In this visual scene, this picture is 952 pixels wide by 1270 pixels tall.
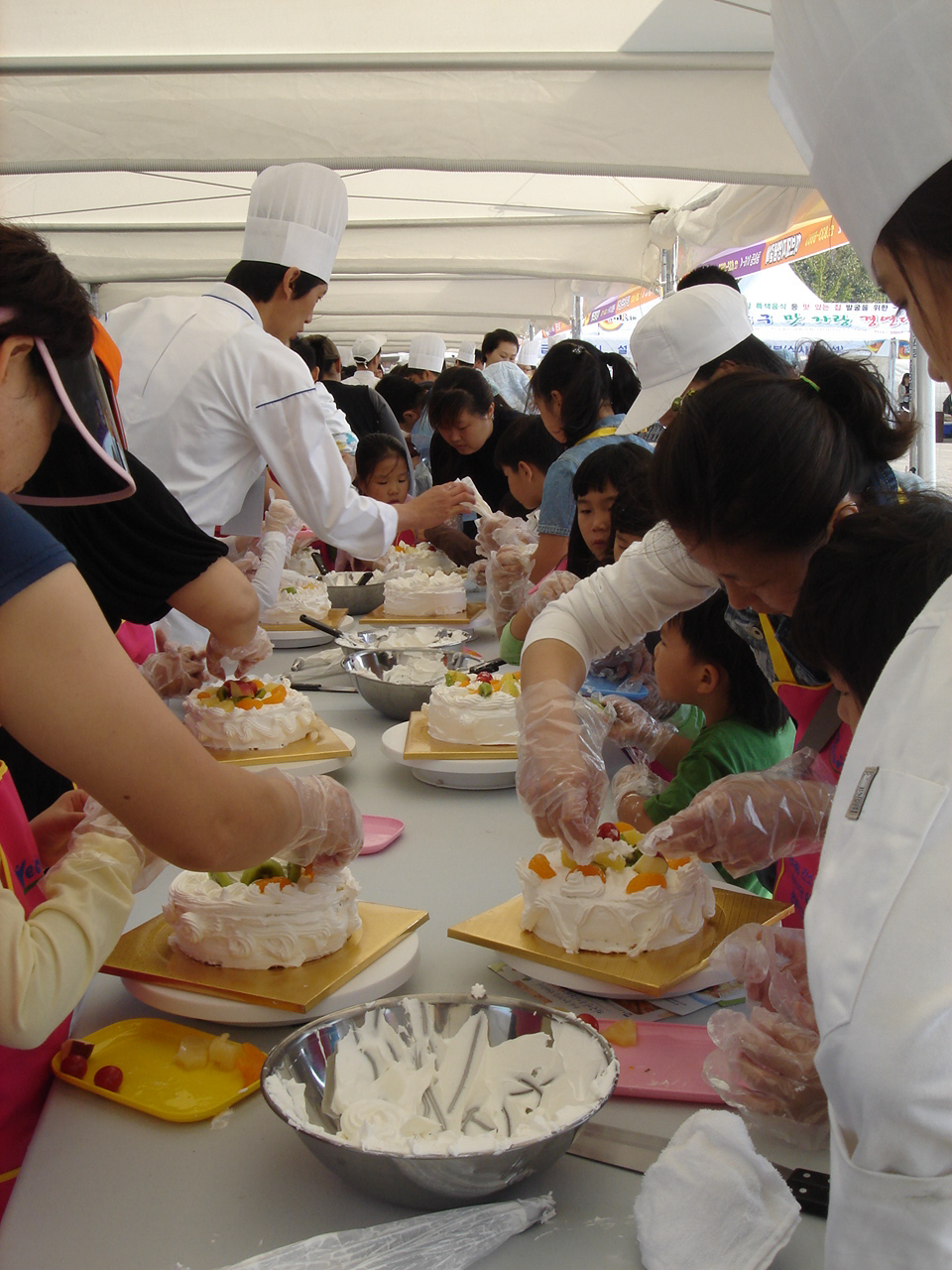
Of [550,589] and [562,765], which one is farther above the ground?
[550,589]

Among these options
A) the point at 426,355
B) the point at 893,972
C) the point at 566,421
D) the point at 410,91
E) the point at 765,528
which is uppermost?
the point at 410,91

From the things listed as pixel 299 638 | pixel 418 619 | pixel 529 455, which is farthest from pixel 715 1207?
pixel 529 455

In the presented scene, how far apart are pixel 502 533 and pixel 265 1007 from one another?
3.26 m

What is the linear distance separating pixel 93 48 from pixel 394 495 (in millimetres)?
2493

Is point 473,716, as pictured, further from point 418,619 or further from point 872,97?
point 418,619

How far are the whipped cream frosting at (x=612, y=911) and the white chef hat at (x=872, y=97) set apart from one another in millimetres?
895

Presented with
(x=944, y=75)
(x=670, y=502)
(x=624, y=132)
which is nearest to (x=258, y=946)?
(x=670, y=502)

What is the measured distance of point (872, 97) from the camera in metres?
0.92

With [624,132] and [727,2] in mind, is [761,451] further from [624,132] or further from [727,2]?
[624,132]

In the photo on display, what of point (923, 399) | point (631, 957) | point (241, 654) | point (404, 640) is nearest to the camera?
point (631, 957)

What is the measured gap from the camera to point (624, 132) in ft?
14.1

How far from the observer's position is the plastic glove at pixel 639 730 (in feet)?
8.07

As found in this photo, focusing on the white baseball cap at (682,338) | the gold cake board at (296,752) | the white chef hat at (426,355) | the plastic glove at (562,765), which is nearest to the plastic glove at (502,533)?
the white baseball cap at (682,338)

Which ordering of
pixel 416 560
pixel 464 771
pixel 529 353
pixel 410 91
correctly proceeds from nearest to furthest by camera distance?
pixel 464 771 < pixel 410 91 < pixel 416 560 < pixel 529 353
